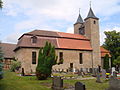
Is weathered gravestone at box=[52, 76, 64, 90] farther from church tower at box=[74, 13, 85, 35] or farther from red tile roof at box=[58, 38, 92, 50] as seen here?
church tower at box=[74, 13, 85, 35]

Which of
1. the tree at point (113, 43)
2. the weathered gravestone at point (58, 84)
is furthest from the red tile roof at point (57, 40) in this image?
the weathered gravestone at point (58, 84)

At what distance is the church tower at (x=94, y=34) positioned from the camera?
34.9 metres

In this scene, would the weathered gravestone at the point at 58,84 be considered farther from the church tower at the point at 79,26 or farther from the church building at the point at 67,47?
the church tower at the point at 79,26

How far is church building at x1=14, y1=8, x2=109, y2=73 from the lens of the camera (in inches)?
1122

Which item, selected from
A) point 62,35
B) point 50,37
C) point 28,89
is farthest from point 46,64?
point 62,35

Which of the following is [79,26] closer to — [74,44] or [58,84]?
[74,44]

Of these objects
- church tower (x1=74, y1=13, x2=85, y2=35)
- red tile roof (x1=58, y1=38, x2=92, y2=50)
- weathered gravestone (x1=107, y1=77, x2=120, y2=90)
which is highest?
church tower (x1=74, y1=13, x2=85, y2=35)

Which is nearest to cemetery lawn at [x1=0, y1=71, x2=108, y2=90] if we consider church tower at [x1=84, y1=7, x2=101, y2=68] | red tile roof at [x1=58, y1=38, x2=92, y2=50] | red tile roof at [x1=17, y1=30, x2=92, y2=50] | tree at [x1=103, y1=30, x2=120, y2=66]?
red tile roof at [x1=17, y1=30, x2=92, y2=50]

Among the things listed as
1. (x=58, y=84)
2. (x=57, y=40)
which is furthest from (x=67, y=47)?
(x=58, y=84)

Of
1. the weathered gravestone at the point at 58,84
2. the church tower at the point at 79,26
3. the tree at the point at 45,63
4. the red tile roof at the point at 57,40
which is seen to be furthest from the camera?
the church tower at the point at 79,26

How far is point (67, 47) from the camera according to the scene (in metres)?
31.8

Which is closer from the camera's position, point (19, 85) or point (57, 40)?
point (19, 85)

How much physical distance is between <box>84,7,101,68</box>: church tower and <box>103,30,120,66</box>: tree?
320 inches

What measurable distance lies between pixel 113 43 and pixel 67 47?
17403mm
